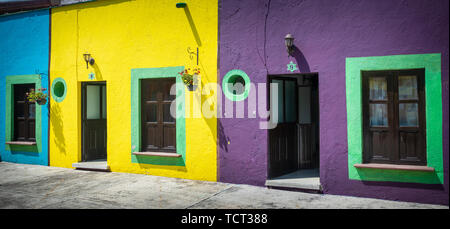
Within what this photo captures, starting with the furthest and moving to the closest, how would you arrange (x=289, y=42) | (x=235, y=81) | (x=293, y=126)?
1. (x=293, y=126)
2. (x=235, y=81)
3. (x=289, y=42)

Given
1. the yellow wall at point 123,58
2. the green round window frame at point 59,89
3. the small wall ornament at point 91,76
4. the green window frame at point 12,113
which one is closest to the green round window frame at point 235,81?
the yellow wall at point 123,58

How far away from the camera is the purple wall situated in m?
5.86

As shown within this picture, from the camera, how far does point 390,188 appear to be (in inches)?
239

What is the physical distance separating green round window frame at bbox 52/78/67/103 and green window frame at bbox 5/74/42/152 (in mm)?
536

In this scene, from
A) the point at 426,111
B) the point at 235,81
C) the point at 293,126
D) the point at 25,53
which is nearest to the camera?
the point at 426,111

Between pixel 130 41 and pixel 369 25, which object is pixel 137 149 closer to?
pixel 130 41

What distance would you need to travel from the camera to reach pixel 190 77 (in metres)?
7.54

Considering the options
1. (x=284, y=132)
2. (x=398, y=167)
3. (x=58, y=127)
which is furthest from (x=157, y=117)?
(x=398, y=167)

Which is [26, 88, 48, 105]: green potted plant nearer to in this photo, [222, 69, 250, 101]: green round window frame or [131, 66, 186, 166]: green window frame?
[131, 66, 186, 166]: green window frame

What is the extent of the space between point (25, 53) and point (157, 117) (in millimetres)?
4673

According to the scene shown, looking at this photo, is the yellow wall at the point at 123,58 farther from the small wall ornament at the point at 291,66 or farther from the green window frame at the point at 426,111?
the green window frame at the point at 426,111

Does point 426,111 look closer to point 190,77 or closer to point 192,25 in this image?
point 190,77

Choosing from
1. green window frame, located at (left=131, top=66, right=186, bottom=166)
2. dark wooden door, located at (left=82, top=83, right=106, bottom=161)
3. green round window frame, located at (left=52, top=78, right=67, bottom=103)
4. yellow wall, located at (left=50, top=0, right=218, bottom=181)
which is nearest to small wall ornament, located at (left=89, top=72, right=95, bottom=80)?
yellow wall, located at (left=50, top=0, right=218, bottom=181)
